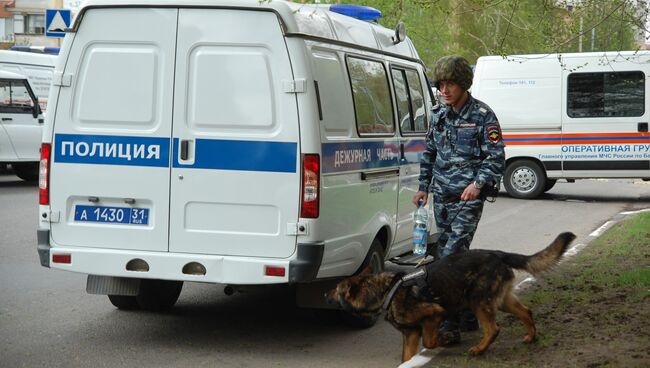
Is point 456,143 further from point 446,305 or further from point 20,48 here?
point 20,48

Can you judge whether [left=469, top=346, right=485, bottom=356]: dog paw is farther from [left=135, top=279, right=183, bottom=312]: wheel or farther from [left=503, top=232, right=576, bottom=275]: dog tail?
[left=135, top=279, right=183, bottom=312]: wheel

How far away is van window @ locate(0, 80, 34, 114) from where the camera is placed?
768 inches

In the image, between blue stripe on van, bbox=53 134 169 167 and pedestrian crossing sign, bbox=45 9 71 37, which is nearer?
blue stripe on van, bbox=53 134 169 167

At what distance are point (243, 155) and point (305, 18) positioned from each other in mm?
1069

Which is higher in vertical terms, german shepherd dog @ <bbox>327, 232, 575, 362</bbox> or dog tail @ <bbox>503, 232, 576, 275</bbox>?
dog tail @ <bbox>503, 232, 576, 275</bbox>

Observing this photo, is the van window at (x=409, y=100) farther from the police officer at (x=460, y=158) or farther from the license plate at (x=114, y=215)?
the license plate at (x=114, y=215)

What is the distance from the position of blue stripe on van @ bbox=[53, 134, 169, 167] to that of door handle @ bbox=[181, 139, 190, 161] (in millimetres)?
109

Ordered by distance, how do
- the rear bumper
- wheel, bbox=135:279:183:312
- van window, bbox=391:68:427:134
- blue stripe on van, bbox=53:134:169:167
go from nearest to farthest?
the rear bumper → blue stripe on van, bbox=53:134:169:167 → wheel, bbox=135:279:183:312 → van window, bbox=391:68:427:134

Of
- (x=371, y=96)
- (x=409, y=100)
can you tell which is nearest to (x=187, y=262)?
(x=371, y=96)

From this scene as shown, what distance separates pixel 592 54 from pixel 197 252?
45.0 ft

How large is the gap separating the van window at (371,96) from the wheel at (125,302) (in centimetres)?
238

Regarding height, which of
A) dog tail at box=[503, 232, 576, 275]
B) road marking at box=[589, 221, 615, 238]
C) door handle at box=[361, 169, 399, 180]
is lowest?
road marking at box=[589, 221, 615, 238]

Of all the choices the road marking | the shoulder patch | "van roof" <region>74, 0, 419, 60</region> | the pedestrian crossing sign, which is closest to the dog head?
the shoulder patch

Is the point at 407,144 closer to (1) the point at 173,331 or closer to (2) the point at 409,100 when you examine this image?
(2) the point at 409,100
